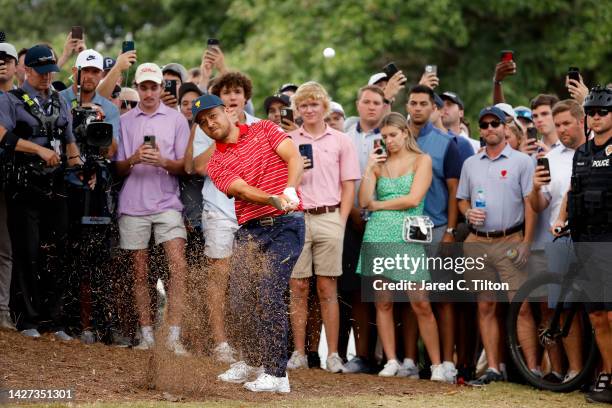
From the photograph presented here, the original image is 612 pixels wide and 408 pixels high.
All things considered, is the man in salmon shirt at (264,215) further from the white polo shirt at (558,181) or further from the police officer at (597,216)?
the white polo shirt at (558,181)

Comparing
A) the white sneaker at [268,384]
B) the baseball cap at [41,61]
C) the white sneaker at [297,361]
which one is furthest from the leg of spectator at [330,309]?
the baseball cap at [41,61]

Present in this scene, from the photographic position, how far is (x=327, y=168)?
11.8m

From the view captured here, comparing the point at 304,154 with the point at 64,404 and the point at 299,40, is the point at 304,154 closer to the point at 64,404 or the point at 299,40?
the point at 64,404

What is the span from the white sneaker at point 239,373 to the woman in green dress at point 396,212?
5.64 feet

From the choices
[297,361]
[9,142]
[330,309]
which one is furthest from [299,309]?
[9,142]

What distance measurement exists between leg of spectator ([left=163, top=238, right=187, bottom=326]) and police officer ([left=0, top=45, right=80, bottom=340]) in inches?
36.7

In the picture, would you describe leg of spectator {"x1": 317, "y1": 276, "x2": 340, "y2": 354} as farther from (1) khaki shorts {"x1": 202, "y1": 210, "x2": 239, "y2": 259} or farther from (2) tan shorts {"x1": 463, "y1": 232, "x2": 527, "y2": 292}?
(2) tan shorts {"x1": 463, "y1": 232, "x2": 527, "y2": 292}

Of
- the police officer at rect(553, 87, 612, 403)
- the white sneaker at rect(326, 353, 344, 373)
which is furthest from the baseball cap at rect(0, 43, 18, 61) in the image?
the police officer at rect(553, 87, 612, 403)

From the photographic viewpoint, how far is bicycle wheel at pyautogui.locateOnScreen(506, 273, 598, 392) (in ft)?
34.9

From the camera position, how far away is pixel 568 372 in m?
10.9

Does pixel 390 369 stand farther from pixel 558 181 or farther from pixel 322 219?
pixel 558 181

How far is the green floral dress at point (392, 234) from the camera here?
11.7m

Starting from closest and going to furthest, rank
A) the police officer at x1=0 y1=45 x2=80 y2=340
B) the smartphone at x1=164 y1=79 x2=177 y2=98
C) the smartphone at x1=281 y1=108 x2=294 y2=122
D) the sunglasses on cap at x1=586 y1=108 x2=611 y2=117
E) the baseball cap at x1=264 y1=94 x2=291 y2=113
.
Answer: the sunglasses on cap at x1=586 y1=108 x2=611 y2=117 → the police officer at x1=0 y1=45 x2=80 y2=340 → the smartphone at x1=281 y1=108 x2=294 y2=122 → the smartphone at x1=164 y1=79 x2=177 y2=98 → the baseball cap at x1=264 y1=94 x2=291 y2=113

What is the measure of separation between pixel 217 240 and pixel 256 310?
173cm
